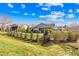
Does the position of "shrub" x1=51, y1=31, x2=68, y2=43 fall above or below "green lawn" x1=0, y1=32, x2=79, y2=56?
above

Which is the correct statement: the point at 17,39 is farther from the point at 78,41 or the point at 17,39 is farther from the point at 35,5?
the point at 78,41

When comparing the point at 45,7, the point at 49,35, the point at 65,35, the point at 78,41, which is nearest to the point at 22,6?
the point at 45,7

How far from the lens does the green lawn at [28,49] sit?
2.05 m

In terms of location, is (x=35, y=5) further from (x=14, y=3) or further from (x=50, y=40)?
(x=50, y=40)

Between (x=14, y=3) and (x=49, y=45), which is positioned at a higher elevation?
(x=14, y=3)

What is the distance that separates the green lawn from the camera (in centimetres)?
205

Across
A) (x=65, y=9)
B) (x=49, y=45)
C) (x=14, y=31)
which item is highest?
(x=65, y=9)

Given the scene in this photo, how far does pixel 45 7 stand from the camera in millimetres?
2086

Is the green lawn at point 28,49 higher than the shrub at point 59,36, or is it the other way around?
the shrub at point 59,36

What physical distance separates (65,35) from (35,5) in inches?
17.3

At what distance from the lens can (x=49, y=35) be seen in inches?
82.9

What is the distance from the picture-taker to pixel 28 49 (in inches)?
81.4

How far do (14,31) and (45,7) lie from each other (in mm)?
407

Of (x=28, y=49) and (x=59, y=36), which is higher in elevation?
(x=59, y=36)
